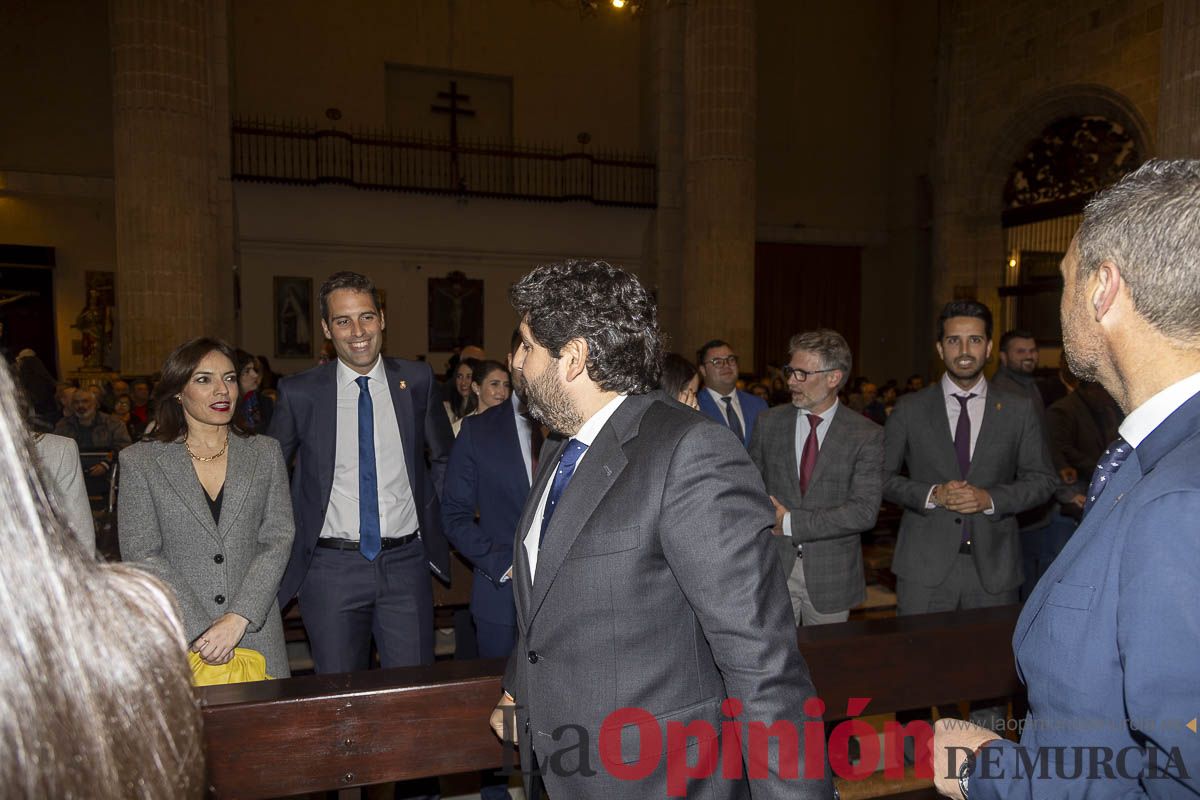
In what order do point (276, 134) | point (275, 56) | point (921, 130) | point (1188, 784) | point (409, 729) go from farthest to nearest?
point (921, 130)
point (275, 56)
point (276, 134)
point (409, 729)
point (1188, 784)

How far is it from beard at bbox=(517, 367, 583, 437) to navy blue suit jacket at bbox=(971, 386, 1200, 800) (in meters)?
0.84

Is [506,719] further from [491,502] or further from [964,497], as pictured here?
[964,497]

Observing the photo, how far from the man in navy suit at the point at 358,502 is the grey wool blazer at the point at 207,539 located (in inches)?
7.1

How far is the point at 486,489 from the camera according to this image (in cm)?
287

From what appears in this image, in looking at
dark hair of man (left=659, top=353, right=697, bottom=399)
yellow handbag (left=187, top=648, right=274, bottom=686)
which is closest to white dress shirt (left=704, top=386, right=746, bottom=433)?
dark hair of man (left=659, top=353, right=697, bottom=399)

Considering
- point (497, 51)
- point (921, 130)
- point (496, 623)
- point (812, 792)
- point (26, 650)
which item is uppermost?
point (497, 51)

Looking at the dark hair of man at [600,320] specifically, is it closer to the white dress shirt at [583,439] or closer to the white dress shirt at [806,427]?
the white dress shirt at [583,439]

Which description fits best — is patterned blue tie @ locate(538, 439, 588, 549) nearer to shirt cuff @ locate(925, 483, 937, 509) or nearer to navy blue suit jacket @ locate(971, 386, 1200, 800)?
navy blue suit jacket @ locate(971, 386, 1200, 800)

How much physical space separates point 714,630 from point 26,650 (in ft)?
3.11

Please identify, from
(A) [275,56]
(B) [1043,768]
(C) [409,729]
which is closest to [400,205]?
(A) [275,56]

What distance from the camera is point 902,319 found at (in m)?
16.4

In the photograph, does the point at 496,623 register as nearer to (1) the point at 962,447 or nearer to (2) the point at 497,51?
(1) the point at 962,447

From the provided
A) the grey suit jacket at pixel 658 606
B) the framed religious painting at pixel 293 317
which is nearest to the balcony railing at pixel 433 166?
the framed religious painting at pixel 293 317

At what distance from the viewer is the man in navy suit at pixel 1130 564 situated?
2.87 feet
